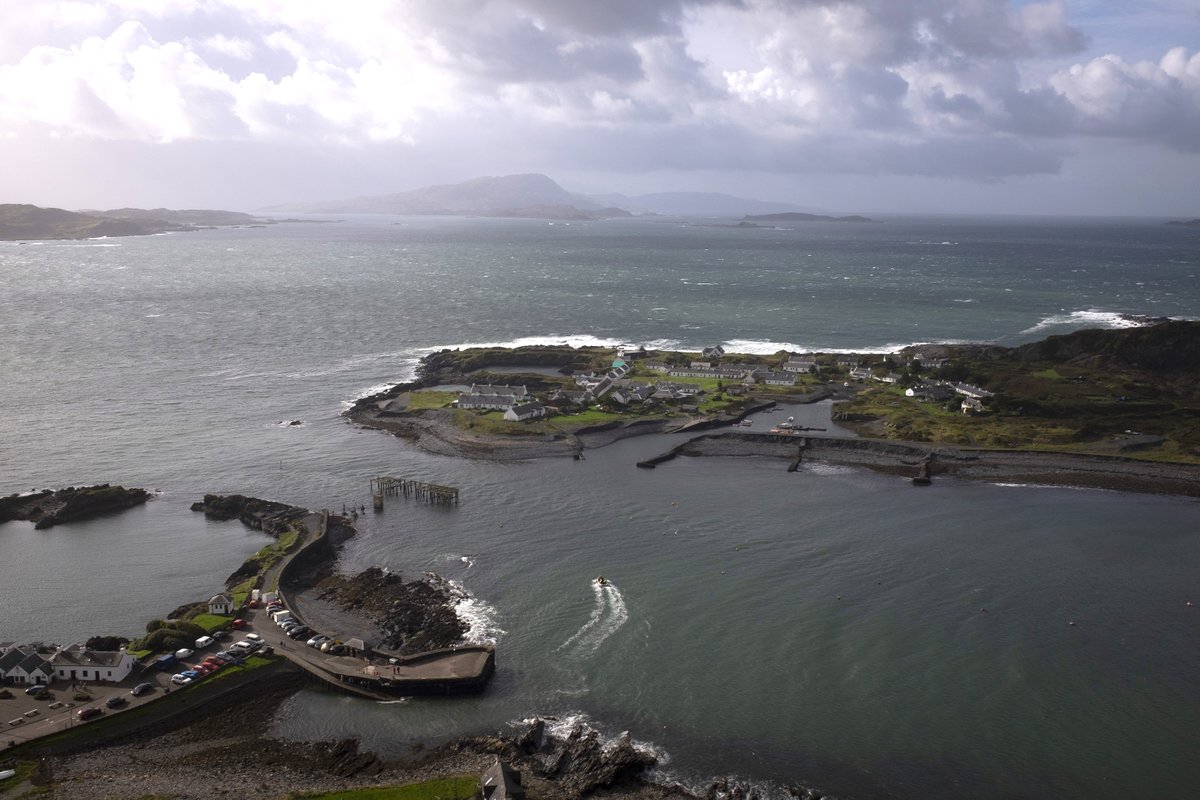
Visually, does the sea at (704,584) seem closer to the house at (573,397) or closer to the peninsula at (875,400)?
the peninsula at (875,400)

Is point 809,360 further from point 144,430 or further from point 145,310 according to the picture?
point 145,310

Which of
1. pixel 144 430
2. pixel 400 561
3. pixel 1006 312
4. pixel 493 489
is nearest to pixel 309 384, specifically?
pixel 144 430

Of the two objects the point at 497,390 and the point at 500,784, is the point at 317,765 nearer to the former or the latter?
the point at 500,784

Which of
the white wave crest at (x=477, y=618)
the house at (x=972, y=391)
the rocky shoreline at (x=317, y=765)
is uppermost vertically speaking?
the house at (x=972, y=391)

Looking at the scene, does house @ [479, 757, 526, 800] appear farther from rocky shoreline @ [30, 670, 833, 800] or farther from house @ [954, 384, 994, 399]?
house @ [954, 384, 994, 399]

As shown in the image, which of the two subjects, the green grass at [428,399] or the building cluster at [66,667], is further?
the green grass at [428,399]

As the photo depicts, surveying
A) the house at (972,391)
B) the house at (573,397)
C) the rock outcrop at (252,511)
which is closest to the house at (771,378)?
the house at (972,391)

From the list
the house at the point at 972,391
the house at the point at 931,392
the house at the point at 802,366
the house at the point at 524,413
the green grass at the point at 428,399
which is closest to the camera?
the house at the point at 524,413
